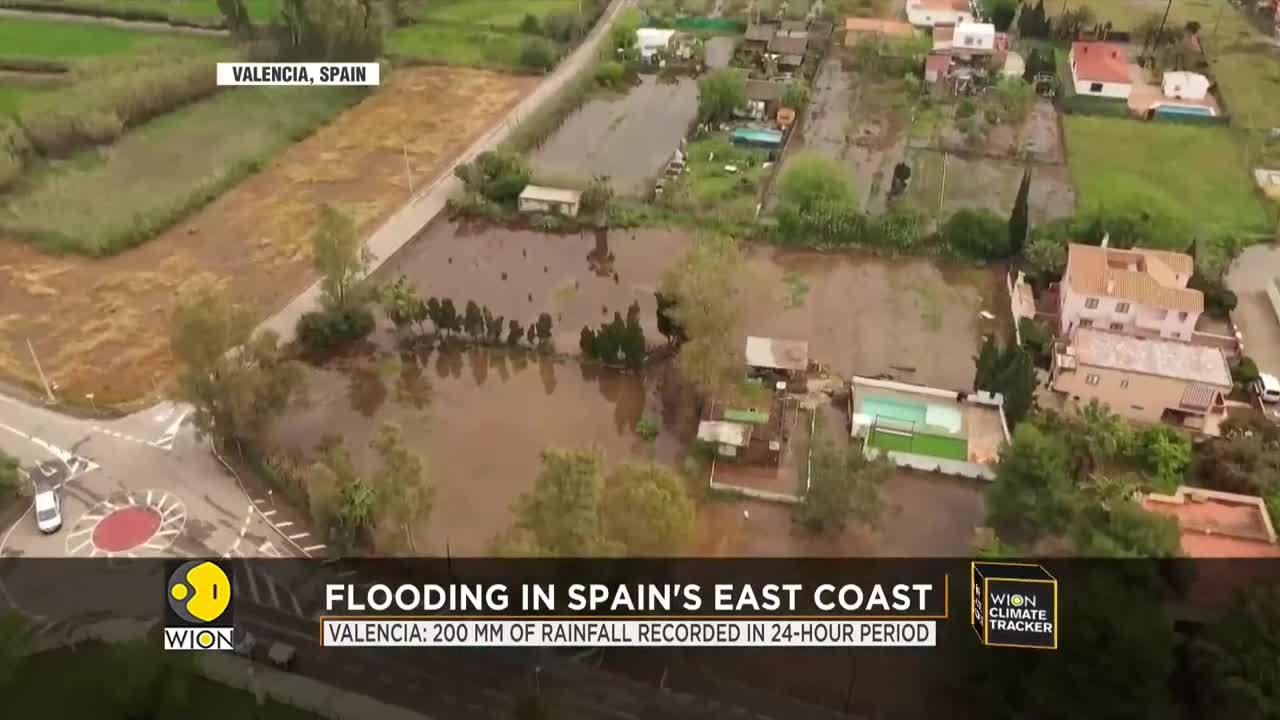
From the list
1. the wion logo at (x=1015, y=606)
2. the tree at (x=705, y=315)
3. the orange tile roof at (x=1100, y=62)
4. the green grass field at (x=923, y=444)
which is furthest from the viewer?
the orange tile roof at (x=1100, y=62)

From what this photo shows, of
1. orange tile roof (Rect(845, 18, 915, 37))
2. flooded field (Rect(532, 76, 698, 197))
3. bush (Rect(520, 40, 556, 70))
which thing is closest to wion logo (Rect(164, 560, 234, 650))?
flooded field (Rect(532, 76, 698, 197))

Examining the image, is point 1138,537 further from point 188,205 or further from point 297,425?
point 188,205

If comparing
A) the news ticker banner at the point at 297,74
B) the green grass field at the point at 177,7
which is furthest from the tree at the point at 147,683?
the green grass field at the point at 177,7

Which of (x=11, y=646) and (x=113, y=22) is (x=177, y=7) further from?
(x=11, y=646)

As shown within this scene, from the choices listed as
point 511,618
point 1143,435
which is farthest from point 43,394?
point 1143,435

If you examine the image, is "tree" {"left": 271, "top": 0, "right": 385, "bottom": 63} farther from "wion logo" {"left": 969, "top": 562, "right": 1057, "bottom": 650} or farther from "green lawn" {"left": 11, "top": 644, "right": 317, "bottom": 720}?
"wion logo" {"left": 969, "top": 562, "right": 1057, "bottom": 650}

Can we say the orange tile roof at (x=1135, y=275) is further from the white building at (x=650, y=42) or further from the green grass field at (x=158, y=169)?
the green grass field at (x=158, y=169)
